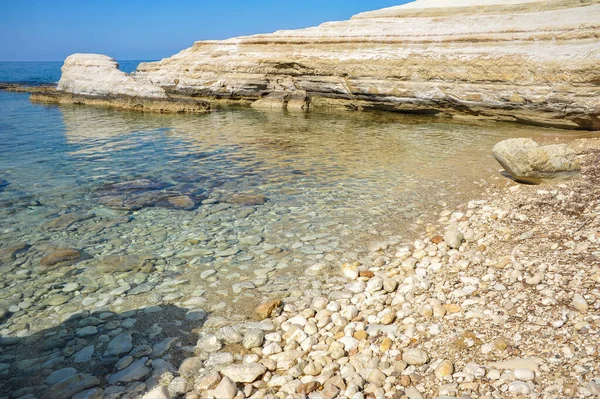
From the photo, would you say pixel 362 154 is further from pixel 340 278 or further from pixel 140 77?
pixel 140 77

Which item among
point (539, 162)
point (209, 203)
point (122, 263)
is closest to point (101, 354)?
point (122, 263)

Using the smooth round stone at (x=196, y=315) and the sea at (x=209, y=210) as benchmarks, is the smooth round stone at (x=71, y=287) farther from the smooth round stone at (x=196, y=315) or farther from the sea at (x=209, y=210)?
the smooth round stone at (x=196, y=315)

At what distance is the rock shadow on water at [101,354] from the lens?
3.96 metres

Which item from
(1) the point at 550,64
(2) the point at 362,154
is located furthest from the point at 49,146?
(1) the point at 550,64

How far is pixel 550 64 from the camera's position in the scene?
1725cm

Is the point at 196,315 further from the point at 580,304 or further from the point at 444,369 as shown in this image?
the point at 580,304

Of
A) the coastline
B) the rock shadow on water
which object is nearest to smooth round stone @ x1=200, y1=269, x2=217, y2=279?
the rock shadow on water

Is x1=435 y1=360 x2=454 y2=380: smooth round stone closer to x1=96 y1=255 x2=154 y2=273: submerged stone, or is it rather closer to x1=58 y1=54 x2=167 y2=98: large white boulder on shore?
Answer: x1=96 y1=255 x2=154 y2=273: submerged stone

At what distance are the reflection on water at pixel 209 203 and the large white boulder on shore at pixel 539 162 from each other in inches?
44.6

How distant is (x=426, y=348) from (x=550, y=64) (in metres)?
17.4

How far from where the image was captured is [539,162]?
8586 mm

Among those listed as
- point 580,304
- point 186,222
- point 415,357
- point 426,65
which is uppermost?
point 426,65

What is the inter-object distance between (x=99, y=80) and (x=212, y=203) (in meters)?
29.7

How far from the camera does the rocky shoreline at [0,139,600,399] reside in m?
3.59
